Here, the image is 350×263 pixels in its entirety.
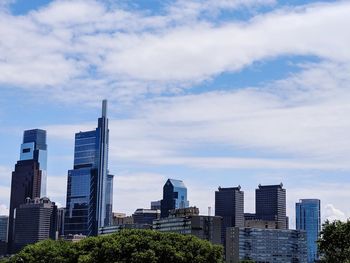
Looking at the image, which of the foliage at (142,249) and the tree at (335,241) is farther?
the foliage at (142,249)

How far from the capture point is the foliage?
105 meters

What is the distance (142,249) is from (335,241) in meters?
41.3

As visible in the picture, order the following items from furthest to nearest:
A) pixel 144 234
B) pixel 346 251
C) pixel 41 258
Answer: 1. pixel 41 258
2. pixel 144 234
3. pixel 346 251

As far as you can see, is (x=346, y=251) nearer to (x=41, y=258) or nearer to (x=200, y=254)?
(x=200, y=254)

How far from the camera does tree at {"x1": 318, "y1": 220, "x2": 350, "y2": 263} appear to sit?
71000 millimetres

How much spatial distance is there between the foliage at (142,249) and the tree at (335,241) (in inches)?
1458

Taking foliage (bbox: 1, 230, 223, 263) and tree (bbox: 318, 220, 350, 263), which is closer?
tree (bbox: 318, 220, 350, 263)

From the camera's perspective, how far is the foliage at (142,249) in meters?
105

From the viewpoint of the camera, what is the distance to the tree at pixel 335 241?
2795 inches

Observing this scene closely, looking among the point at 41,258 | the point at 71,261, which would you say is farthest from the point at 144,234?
the point at 41,258

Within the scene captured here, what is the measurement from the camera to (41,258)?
400 ft

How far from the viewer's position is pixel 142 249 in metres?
105

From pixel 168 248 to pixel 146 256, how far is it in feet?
14.3

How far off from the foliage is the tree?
37030 millimetres
